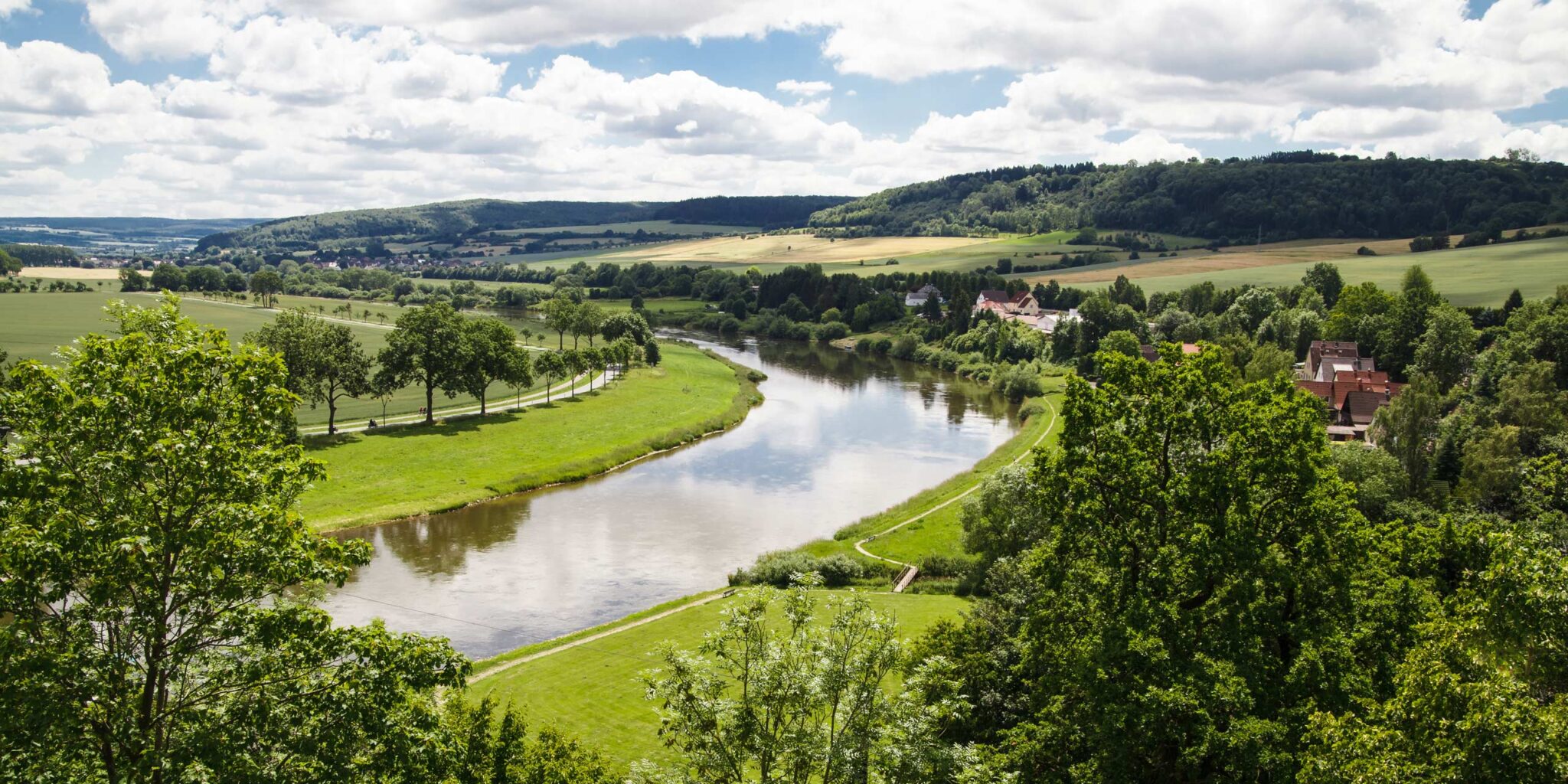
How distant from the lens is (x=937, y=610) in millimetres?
33969

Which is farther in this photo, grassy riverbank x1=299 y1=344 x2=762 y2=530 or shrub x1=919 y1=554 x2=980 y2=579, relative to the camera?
grassy riverbank x1=299 y1=344 x2=762 y2=530

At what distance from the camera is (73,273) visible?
163m

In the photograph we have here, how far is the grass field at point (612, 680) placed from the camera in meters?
25.3

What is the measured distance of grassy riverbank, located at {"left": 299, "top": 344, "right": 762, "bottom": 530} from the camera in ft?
162

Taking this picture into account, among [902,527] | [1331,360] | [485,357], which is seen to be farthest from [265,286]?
[1331,360]

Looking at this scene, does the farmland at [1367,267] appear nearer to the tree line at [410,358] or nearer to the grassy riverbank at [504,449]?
the grassy riverbank at [504,449]

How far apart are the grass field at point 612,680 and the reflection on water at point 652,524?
367 cm

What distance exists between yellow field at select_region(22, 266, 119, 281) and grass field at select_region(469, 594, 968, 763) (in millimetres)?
148281

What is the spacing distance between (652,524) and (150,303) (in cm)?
9490

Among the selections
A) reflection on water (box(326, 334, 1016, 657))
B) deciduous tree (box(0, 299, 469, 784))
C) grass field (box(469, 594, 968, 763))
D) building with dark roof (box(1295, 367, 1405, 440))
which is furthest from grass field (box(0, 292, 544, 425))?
building with dark roof (box(1295, 367, 1405, 440))

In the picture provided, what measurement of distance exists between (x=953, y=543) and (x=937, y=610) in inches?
402

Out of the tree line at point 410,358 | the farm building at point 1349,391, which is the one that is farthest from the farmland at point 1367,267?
the tree line at point 410,358

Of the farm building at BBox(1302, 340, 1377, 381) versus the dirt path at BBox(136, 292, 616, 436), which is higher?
the farm building at BBox(1302, 340, 1377, 381)

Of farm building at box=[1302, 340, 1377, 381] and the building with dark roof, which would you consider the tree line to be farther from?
farm building at box=[1302, 340, 1377, 381]
